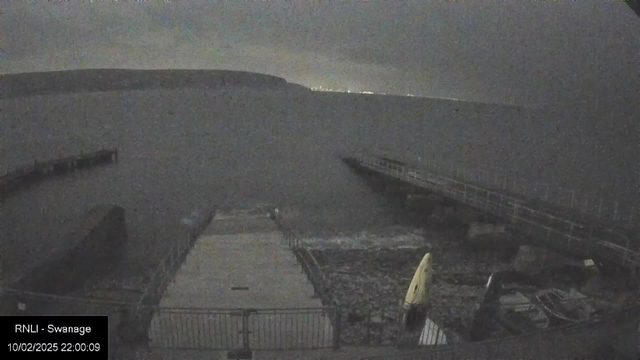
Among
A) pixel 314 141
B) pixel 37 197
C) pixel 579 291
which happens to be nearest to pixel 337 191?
pixel 37 197

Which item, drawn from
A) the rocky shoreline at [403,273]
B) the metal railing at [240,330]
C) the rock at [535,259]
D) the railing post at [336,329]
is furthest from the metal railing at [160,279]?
the rock at [535,259]

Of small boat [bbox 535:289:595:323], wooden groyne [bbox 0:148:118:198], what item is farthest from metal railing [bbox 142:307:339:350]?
wooden groyne [bbox 0:148:118:198]

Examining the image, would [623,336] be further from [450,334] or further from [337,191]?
[337,191]

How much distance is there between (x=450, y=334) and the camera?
7.06m

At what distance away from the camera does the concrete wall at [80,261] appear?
7.30 metres

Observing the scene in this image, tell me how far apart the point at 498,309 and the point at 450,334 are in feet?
2.66

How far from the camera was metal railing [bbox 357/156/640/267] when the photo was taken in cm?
1119

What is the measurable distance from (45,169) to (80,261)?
1550cm

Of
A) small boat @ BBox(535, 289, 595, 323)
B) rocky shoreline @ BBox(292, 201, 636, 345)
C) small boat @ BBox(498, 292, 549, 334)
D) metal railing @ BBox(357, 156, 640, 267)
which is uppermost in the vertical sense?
metal railing @ BBox(357, 156, 640, 267)

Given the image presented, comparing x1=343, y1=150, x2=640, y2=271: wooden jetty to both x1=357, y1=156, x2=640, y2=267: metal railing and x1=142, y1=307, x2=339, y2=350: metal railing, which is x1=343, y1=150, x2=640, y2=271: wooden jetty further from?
x1=142, y1=307, x2=339, y2=350: metal railing

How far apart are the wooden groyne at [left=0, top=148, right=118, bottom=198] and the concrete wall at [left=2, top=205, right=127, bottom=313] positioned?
744 cm

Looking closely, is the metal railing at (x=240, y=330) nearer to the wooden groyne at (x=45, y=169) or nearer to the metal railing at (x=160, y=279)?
the metal railing at (x=160, y=279)

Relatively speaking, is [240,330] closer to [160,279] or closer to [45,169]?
[160,279]

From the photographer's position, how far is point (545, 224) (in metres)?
14.2
